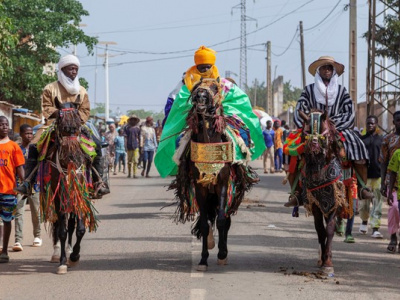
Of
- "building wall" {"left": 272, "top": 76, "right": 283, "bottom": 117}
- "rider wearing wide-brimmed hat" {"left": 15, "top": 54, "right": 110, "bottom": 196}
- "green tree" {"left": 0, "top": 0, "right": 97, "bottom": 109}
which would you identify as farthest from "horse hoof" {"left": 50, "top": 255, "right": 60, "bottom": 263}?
"building wall" {"left": 272, "top": 76, "right": 283, "bottom": 117}

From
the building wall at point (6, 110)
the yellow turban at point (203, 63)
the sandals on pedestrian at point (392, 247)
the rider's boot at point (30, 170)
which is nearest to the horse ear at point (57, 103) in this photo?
the rider's boot at point (30, 170)

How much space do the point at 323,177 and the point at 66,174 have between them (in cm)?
324

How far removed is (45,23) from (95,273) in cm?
2441

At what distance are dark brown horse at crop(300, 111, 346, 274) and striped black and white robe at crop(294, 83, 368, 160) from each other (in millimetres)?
275

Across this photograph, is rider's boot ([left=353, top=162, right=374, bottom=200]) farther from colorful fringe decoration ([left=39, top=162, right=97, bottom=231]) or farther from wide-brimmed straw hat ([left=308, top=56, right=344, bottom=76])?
colorful fringe decoration ([left=39, top=162, right=97, bottom=231])

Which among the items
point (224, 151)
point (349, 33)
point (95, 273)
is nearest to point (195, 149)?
point (224, 151)

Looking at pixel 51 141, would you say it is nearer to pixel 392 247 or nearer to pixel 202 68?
pixel 202 68

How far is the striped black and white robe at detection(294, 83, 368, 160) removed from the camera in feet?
37.9

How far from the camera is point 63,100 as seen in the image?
1192cm

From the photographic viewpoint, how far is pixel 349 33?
99.1 ft

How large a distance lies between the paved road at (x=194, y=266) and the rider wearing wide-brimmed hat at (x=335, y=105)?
1171 millimetres

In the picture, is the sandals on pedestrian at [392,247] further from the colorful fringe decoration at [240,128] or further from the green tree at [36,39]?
the green tree at [36,39]

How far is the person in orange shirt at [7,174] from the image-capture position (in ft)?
41.1

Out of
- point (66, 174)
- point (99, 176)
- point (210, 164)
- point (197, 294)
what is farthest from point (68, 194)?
point (197, 294)
